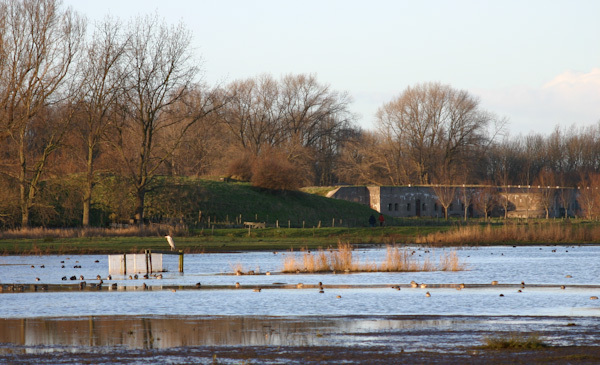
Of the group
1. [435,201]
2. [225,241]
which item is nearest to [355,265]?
[225,241]

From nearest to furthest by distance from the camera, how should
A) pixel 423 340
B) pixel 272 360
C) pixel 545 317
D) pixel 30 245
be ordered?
pixel 272 360
pixel 423 340
pixel 545 317
pixel 30 245

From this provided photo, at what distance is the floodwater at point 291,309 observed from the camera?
53.5ft

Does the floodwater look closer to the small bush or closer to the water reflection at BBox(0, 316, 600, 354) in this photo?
the water reflection at BBox(0, 316, 600, 354)

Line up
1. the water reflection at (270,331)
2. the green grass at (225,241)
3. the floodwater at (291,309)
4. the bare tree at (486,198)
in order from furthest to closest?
the bare tree at (486,198), the green grass at (225,241), the floodwater at (291,309), the water reflection at (270,331)

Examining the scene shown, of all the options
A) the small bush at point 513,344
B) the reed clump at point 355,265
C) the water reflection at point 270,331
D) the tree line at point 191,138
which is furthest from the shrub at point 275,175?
the small bush at point 513,344

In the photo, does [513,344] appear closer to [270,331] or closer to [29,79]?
[270,331]

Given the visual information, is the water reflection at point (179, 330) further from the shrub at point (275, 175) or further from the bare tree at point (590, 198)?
the bare tree at point (590, 198)

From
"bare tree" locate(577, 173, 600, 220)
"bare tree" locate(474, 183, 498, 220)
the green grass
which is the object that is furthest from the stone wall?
the green grass

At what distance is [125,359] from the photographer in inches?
550

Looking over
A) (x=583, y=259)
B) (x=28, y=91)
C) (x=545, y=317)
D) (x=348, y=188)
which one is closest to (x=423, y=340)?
(x=545, y=317)

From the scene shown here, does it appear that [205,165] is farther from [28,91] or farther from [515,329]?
[515,329]

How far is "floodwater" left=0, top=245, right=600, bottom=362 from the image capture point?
53.5 feet

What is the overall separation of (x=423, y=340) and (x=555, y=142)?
138 meters

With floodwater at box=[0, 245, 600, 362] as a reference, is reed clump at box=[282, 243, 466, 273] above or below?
above
